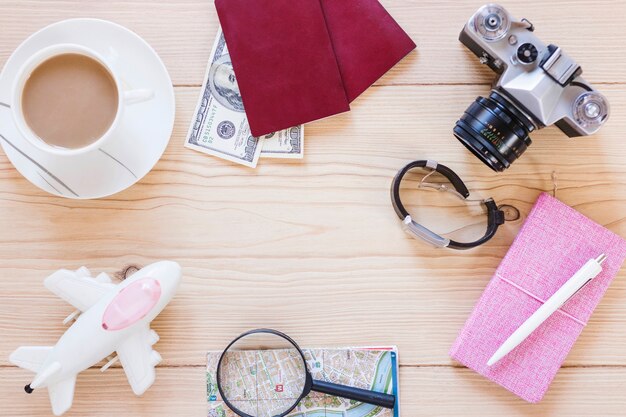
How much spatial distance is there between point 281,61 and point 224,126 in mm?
123

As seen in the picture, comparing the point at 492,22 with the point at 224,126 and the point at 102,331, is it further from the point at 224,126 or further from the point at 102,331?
the point at 102,331

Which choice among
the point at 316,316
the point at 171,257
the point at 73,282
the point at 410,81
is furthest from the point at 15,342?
the point at 410,81

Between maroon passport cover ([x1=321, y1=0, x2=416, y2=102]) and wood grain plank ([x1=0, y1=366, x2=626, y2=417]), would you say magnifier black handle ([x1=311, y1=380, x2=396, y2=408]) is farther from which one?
maroon passport cover ([x1=321, y1=0, x2=416, y2=102])

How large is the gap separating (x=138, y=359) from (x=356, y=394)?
0.30 meters

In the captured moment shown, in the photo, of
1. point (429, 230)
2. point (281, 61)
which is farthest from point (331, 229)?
point (281, 61)

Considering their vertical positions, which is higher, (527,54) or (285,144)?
(527,54)

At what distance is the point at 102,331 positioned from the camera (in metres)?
0.82

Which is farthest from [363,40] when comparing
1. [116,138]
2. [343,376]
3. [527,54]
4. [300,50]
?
[343,376]

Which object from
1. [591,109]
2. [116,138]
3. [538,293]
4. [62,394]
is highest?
[591,109]

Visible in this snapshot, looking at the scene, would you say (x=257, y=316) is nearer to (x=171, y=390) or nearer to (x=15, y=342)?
(x=171, y=390)

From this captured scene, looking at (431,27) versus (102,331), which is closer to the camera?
(102,331)

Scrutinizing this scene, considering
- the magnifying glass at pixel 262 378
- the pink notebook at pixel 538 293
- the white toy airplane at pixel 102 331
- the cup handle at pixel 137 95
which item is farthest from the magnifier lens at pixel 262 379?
the cup handle at pixel 137 95

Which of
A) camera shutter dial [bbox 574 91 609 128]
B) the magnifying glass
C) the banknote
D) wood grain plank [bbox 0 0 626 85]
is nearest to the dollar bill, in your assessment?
the banknote

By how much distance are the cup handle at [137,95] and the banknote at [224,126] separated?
120mm
